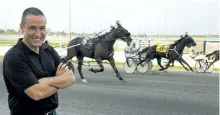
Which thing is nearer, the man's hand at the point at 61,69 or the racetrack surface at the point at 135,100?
the man's hand at the point at 61,69

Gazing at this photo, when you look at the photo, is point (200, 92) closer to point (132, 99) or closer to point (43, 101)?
point (132, 99)

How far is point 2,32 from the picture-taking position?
253ft

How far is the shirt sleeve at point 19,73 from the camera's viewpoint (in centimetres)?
282

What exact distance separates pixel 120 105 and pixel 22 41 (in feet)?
18.8

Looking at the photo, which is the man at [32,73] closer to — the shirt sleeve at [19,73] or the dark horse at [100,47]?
the shirt sleeve at [19,73]

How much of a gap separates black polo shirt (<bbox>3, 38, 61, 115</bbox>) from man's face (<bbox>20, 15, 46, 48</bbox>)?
7 cm

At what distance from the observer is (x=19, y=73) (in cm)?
283

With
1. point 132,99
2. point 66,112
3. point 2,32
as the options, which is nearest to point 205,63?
point 132,99

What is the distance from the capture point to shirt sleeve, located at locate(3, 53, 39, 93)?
2818 mm

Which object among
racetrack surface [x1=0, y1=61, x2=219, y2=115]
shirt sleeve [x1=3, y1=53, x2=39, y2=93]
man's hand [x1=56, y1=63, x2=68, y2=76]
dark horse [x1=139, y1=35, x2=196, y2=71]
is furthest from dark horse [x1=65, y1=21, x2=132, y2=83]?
shirt sleeve [x1=3, y1=53, x2=39, y2=93]

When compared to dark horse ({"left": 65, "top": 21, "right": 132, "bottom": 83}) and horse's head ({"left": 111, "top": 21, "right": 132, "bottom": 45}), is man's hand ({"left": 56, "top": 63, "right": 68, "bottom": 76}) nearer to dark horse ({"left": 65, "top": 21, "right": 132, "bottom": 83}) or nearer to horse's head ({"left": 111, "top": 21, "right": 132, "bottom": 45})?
dark horse ({"left": 65, "top": 21, "right": 132, "bottom": 83})

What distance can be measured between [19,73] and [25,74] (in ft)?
0.18

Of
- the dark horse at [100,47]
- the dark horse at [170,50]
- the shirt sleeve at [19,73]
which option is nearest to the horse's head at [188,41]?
the dark horse at [170,50]

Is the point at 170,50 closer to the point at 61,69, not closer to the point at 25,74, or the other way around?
the point at 61,69
